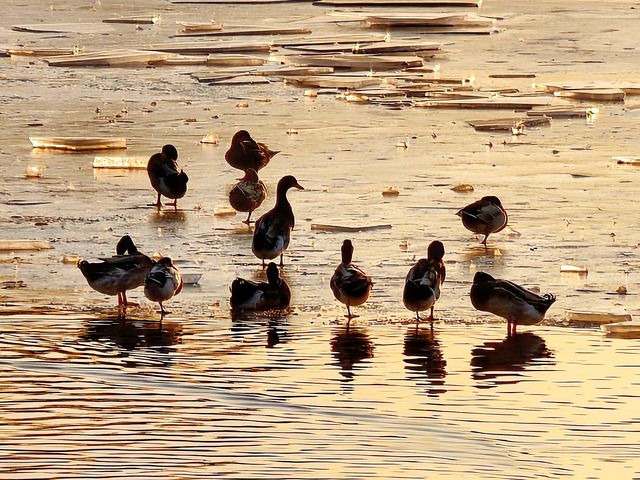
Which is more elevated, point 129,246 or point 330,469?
point 129,246

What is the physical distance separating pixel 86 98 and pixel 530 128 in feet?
20.9

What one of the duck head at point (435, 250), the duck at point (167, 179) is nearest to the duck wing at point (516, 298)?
the duck head at point (435, 250)

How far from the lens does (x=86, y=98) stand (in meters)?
22.9

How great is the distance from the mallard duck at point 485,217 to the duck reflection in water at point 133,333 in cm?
362

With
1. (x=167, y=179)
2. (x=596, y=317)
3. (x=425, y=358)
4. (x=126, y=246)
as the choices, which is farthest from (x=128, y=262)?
(x=167, y=179)

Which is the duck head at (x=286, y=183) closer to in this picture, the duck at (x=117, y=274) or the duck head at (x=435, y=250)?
the duck head at (x=435, y=250)

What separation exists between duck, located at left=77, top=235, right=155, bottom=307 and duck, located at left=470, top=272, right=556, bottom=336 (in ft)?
8.00

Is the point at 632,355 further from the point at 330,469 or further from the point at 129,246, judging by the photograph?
the point at 129,246

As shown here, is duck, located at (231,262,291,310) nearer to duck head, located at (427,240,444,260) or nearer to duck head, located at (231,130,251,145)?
duck head, located at (427,240,444,260)

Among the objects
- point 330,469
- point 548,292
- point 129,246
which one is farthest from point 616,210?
point 330,469

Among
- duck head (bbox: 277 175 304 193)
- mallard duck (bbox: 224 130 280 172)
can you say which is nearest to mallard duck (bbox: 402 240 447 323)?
duck head (bbox: 277 175 304 193)

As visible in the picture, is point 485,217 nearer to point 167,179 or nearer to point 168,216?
point 168,216

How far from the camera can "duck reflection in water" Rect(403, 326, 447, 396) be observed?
10.1 m

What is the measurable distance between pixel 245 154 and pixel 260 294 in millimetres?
5814
